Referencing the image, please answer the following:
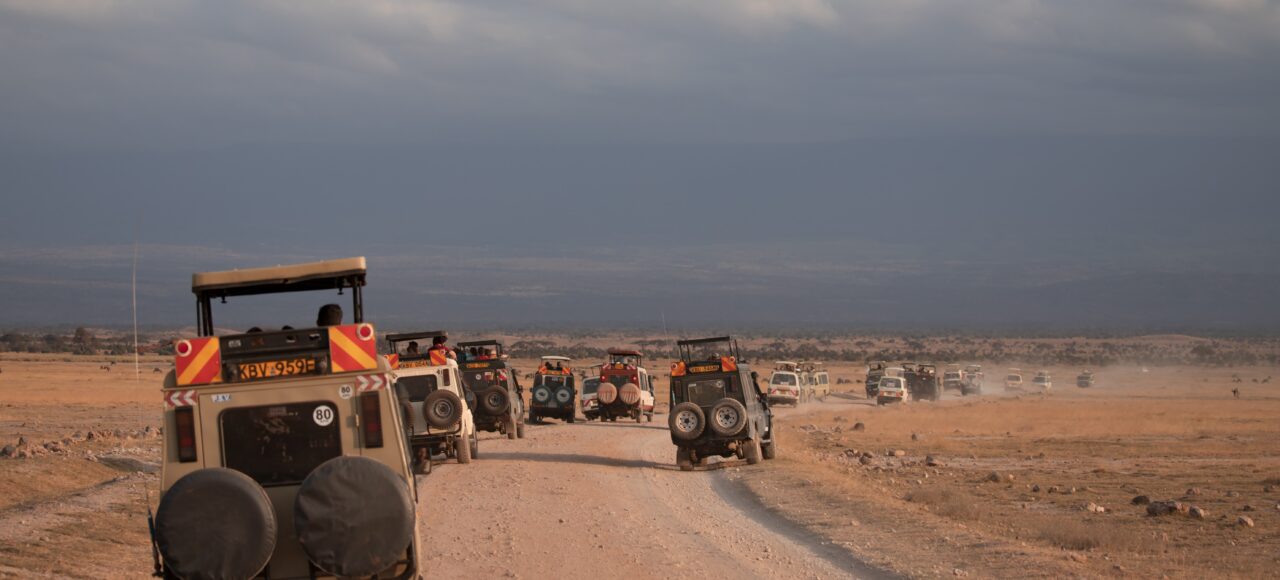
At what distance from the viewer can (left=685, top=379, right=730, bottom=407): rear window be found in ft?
92.4

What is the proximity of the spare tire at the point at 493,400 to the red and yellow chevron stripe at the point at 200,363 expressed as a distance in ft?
78.1

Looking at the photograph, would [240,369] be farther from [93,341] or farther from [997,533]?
[93,341]

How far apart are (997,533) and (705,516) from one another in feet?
12.7

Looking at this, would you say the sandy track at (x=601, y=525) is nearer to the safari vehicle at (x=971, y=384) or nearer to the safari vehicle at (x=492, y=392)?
the safari vehicle at (x=492, y=392)

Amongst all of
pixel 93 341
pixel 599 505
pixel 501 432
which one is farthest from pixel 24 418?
pixel 93 341

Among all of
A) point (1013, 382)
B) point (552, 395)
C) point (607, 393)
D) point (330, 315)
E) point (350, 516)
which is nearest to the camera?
point (350, 516)

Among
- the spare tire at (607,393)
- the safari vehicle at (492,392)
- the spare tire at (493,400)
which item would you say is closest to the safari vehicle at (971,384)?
the spare tire at (607,393)

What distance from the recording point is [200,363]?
10305mm

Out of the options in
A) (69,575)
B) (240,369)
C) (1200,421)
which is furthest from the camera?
(1200,421)

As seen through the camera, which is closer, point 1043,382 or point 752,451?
point 752,451

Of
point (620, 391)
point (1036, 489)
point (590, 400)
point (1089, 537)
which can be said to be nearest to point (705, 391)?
point (1036, 489)

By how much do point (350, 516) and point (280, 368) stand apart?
137 centimetres

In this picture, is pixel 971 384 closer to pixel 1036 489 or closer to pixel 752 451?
pixel 752 451

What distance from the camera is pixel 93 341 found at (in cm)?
13125
